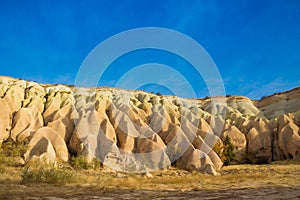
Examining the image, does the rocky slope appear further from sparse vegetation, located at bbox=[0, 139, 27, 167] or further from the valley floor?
the valley floor

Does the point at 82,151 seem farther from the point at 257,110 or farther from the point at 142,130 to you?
the point at 257,110

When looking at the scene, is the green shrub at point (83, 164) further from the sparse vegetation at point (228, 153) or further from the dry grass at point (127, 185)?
the sparse vegetation at point (228, 153)

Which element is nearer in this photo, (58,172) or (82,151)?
(58,172)

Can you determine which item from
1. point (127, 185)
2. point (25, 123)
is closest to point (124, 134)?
point (25, 123)

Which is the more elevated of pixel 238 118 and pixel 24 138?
pixel 238 118

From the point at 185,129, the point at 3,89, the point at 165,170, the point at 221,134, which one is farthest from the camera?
the point at 221,134

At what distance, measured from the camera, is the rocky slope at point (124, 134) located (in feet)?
84.5

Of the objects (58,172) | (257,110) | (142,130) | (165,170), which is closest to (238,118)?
(257,110)

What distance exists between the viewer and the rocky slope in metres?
25.8

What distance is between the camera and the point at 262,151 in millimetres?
38812

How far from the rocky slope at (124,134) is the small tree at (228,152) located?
848mm

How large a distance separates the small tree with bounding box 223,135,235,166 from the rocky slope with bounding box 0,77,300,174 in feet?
2.78

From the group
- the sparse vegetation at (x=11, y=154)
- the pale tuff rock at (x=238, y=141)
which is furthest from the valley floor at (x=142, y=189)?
the pale tuff rock at (x=238, y=141)

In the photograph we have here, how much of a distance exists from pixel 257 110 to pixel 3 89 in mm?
49493
